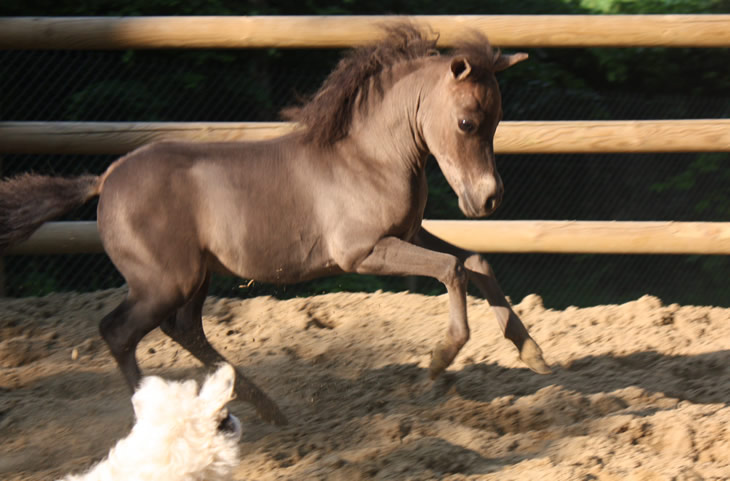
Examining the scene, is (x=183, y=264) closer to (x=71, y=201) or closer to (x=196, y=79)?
(x=71, y=201)

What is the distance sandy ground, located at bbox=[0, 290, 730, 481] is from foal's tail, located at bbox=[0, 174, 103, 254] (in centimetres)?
87

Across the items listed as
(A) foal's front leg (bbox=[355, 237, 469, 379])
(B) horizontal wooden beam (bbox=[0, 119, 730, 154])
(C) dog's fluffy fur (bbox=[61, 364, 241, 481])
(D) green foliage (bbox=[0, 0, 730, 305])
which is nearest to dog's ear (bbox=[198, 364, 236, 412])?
Answer: (C) dog's fluffy fur (bbox=[61, 364, 241, 481])

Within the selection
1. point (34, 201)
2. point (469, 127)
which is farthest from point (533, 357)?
point (34, 201)

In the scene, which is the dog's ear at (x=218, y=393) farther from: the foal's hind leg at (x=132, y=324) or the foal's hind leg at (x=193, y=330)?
the foal's hind leg at (x=193, y=330)

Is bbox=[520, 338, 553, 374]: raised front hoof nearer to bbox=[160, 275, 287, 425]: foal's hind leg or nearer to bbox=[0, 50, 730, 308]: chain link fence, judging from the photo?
bbox=[160, 275, 287, 425]: foal's hind leg

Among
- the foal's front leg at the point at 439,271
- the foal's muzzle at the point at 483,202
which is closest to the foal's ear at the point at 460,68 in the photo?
the foal's muzzle at the point at 483,202

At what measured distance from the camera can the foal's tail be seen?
400 cm

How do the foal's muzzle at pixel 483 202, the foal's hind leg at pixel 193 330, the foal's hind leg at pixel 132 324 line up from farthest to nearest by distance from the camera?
the foal's hind leg at pixel 193 330
the foal's hind leg at pixel 132 324
the foal's muzzle at pixel 483 202

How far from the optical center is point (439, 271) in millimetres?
3750

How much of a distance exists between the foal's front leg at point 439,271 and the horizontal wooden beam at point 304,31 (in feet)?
6.76

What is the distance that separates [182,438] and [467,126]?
230cm

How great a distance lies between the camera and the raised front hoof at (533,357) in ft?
12.8

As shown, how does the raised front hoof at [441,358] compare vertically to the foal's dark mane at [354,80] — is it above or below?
below

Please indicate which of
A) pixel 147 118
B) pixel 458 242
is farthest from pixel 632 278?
pixel 147 118
